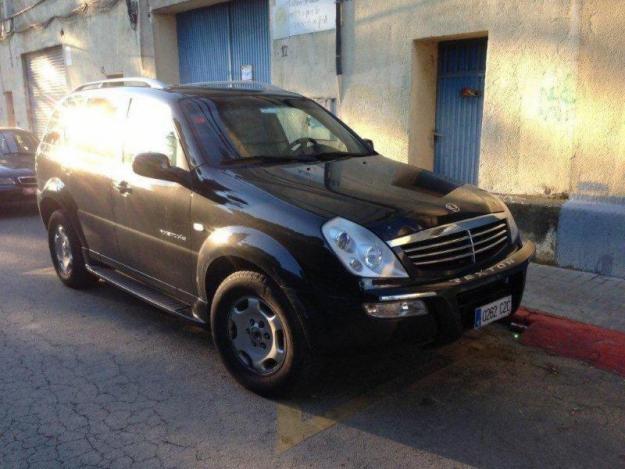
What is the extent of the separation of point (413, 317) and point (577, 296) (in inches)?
107

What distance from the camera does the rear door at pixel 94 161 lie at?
463cm

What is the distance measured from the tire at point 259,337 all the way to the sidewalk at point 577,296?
2.44 metres

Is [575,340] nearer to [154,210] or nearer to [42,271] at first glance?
[154,210]

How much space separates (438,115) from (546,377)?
458 cm

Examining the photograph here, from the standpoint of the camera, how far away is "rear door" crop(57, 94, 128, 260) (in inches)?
182

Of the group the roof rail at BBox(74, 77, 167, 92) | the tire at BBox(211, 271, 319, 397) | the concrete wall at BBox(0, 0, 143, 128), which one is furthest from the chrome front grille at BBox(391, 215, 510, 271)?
the concrete wall at BBox(0, 0, 143, 128)

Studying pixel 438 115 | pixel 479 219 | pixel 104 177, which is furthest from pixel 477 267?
pixel 438 115

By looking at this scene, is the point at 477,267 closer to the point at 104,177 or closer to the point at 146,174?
the point at 146,174

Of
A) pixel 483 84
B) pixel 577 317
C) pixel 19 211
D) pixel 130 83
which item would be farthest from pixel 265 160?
pixel 19 211

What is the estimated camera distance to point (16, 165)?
9.86 m

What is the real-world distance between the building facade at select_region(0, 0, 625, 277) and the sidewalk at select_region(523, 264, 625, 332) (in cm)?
22

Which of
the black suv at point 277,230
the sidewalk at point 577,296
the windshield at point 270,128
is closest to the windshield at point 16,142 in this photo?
the black suv at point 277,230

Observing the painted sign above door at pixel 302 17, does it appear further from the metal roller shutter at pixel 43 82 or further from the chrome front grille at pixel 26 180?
the metal roller shutter at pixel 43 82

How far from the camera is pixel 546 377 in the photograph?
381 centimetres
